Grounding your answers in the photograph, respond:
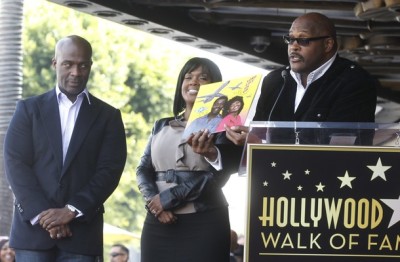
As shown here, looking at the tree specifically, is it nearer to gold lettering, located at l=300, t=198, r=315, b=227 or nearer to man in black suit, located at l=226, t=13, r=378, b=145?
man in black suit, located at l=226, t=13, r=378, b=145

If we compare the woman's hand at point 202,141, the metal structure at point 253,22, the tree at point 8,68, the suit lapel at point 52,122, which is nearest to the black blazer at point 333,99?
the woman's hand at point 202,141

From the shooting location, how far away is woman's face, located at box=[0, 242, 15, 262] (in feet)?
44.9

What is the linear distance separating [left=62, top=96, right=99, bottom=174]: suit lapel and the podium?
2207 mm

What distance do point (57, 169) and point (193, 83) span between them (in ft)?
3.24

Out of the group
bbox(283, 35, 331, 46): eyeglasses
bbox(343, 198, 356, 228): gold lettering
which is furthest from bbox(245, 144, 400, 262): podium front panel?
bbox(283, 35, 331, 46): eyeglasses

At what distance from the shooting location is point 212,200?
8305mm

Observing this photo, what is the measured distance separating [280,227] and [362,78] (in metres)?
1.21

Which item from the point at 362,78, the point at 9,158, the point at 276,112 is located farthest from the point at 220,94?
the point at 9,158

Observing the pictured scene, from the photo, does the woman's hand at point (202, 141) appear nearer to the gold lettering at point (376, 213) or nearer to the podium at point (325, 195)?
the podium at point (325, 195)

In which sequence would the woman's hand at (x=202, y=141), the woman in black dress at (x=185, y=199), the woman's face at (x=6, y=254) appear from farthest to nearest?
the woman's face at (x=6, y=254), the woman in black dress at (x=185, y=199), the woman's hand at (x=202, y=141)

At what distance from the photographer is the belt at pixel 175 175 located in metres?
8.29

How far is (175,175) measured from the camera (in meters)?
8.37

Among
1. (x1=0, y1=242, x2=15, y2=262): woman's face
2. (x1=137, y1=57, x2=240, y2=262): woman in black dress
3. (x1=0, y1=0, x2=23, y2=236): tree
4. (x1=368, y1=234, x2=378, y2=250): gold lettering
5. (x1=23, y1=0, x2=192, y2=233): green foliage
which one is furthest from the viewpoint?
(x1=23, y1=0, x2=192, y2=233): green foliage

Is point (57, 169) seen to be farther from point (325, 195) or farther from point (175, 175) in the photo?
point (325, 195)
